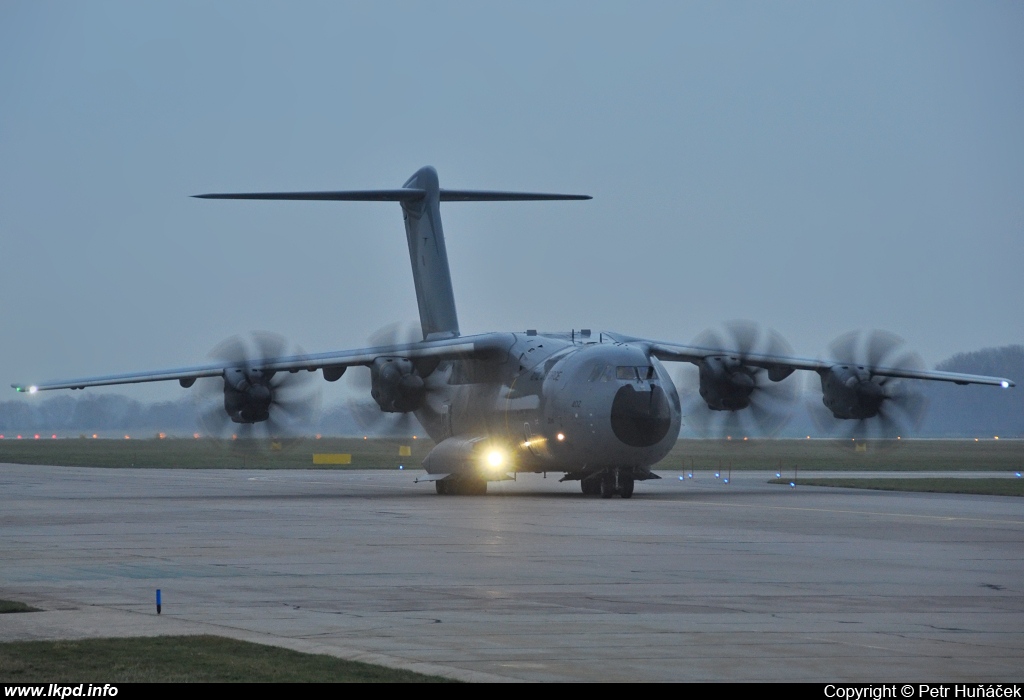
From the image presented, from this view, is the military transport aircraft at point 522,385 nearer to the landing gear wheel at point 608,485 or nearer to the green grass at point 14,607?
the landing gear wheel at point 608,485

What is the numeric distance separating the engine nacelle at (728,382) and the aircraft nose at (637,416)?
15.7ft

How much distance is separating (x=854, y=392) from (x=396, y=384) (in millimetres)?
11704

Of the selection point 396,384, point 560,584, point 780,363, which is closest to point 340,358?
point 396,384

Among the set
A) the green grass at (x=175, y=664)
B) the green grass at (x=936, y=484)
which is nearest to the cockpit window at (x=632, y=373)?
the green grass at (x=936, y=484)

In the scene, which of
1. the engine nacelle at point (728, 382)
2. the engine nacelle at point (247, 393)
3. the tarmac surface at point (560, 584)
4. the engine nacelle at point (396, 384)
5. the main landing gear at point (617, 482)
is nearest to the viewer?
the tarmac surface at point (560, 584)

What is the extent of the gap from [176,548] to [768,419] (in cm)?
2098

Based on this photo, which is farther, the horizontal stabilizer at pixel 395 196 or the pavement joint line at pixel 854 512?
the horizontal stabilizer at pixel 395 196

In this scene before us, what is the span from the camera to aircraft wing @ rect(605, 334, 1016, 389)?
37.1 m

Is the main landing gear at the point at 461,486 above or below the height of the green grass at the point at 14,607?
above

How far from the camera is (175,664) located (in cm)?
1026

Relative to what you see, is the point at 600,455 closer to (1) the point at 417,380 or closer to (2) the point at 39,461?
(1) the point at 417,380

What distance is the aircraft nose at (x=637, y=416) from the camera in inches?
1282

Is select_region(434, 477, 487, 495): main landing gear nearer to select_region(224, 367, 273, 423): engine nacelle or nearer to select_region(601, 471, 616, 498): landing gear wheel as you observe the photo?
select_region(601, 471, 616, 498): landing gear wheel
